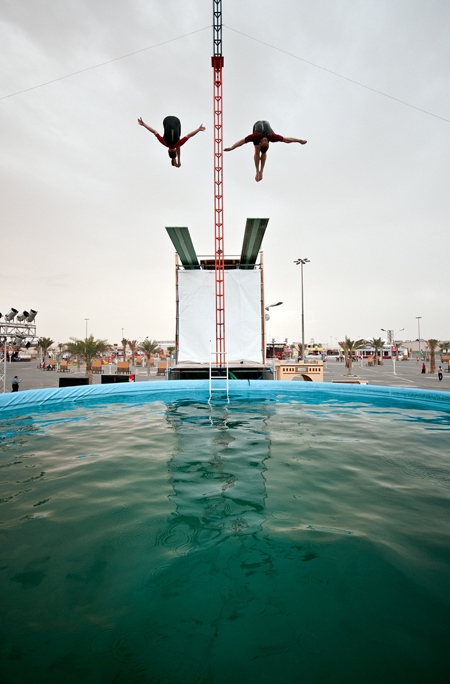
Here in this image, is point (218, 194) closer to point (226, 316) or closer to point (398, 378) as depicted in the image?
point (226, 316)

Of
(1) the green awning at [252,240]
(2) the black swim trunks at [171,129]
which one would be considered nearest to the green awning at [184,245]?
(1) the green awning at [252,240]

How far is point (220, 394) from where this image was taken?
40.0 ft

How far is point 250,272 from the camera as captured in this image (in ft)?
49.1

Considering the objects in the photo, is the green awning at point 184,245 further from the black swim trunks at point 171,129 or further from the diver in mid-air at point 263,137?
the diver in mid-air at point 263,137

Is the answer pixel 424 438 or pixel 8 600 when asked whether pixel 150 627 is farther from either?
pixel 424 438

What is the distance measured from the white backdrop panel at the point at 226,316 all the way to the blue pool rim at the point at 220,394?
7.25 feet

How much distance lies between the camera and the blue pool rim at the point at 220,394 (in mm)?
10023

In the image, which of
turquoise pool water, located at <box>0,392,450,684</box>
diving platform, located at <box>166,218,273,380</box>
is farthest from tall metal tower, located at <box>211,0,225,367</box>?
turquoise pool water, located at <box>0,392,450,684</box>

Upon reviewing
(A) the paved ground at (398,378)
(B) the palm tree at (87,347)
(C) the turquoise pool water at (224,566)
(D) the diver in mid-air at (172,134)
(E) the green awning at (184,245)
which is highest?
(D) the diver in mid-air at (172,134)

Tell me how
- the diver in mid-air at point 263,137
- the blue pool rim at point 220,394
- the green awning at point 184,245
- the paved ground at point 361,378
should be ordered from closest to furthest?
the diver in mid-air at point 263,137 < the blue pool rim at point 220,394 < the green awning at point 184,245 < the paved ground at point 361,378

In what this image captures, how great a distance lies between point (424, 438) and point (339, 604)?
496 centimetres

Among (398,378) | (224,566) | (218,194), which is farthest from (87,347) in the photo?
(224,566)

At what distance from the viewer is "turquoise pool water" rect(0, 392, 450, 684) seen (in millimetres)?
1579

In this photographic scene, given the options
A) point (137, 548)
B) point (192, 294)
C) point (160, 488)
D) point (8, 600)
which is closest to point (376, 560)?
point (137, 548)
